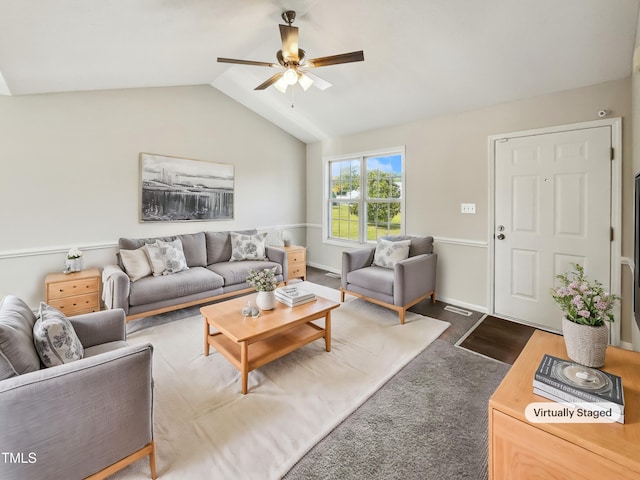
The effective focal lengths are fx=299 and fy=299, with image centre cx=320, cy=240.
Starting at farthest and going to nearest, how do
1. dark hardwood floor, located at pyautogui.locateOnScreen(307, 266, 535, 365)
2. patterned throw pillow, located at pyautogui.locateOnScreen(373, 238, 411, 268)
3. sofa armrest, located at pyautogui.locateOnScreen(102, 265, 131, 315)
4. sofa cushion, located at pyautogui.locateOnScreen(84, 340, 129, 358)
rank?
patterned throw pillow, located at pyautogui.locateOnScreen(373, 238, 411, 268) → sofa armrest, located at pyautogui.locateOnScreen(102, 265, 131, 315) → dark hardwood floor, located at pyautogui.locateOnScreen(307, 266, 535, 365) → sofa cushion, located at pyautogui.locateOnScreen(84, 340, 129, 358)

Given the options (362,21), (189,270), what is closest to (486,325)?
(362,21)

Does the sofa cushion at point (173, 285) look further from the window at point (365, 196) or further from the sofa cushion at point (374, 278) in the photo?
the window at point (365, 196)

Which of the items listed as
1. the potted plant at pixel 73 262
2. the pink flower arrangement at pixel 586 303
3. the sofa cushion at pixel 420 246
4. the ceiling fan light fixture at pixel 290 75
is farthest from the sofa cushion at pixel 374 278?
the potted plant at pixel 73 262

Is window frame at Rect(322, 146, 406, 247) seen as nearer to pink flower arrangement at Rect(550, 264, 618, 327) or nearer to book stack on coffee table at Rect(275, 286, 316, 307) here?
book stack on coffee table at Rect(275, 286, 316, 307)

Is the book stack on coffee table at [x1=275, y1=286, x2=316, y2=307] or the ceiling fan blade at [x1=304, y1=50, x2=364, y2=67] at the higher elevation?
the ceiling fan blade at [x1=304, y1=50, x2=364, y2=67]

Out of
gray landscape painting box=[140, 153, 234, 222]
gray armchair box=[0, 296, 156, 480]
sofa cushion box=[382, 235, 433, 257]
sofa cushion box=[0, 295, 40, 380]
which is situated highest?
gray landscape painting box=[140, 153, 234, 222]

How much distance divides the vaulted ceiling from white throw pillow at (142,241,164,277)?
1828 millimetres

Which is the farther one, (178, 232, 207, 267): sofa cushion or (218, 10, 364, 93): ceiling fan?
(178, 232, 207, 267): sofa cushion

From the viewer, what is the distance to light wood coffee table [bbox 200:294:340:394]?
2.12 m

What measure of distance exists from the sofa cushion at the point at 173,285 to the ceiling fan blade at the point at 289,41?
2488 millimetres

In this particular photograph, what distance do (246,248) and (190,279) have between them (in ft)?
3.48

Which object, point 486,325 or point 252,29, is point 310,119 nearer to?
point 252,29

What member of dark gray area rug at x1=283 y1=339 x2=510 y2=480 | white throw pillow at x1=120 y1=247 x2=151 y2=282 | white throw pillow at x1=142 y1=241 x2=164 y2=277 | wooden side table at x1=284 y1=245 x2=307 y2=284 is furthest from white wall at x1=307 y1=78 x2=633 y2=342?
white throw pillow at x1=120 y1=247 x2=151 y2=282

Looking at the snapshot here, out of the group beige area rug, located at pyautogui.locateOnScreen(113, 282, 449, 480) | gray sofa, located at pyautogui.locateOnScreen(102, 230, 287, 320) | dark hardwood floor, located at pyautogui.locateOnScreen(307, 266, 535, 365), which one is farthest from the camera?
gray sofa, located at pyautogui.locateOnScreen(102, 230, 287, 320)
